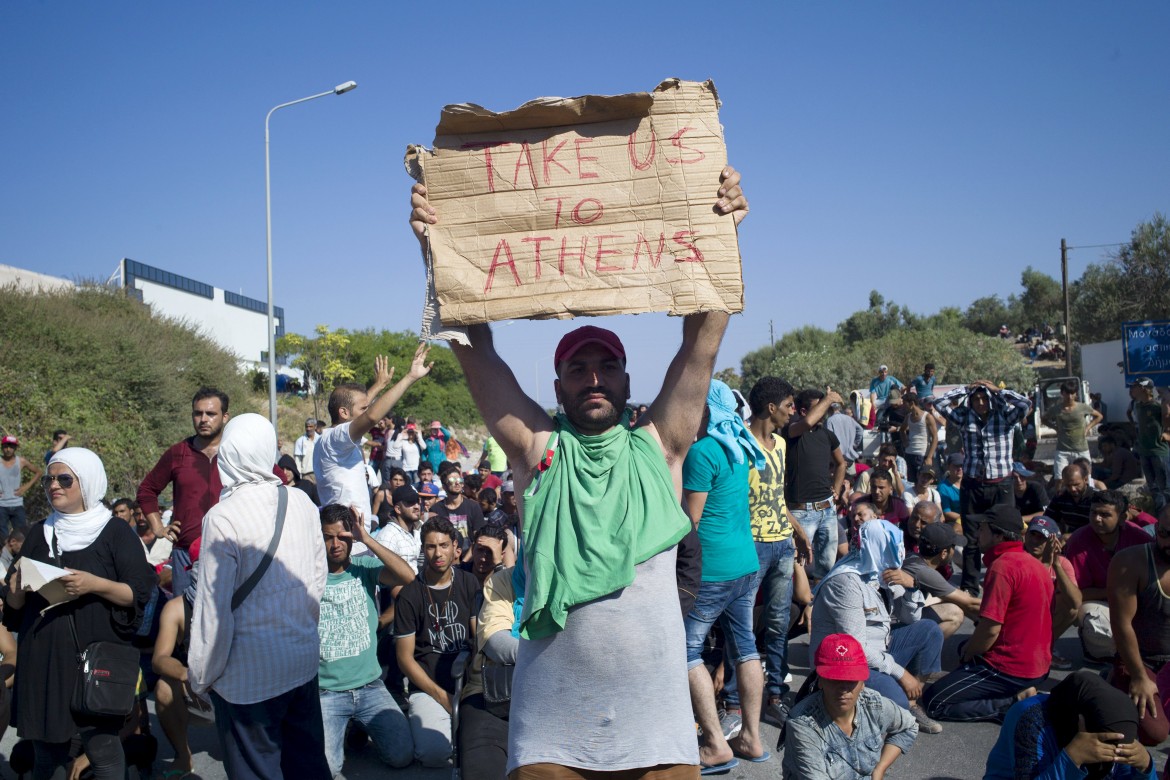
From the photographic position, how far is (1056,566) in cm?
621

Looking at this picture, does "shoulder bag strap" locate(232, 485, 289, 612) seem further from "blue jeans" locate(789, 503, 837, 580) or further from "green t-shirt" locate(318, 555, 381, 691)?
"blue jeans" locate(789, 503, 837, 580)

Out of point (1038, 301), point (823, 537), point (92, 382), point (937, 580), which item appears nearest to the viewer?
point (937, 580)

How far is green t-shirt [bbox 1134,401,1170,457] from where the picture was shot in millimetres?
11070

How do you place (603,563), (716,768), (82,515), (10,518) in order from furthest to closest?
(10,518)
(716,768)
(82,515)
(603,563)

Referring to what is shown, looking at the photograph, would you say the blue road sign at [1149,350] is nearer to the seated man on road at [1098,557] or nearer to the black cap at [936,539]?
the seated man on road at [1098,557]

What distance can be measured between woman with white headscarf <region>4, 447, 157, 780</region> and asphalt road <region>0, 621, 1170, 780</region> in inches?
46.2

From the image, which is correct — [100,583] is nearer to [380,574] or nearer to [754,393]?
[380,574]

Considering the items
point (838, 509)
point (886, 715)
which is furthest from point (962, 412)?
point (886, 715)

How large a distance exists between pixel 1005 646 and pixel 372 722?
13.2ft

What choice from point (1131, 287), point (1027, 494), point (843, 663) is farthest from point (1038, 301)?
point (843, 663)

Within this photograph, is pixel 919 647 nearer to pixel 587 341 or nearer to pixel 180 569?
pixel 587 341

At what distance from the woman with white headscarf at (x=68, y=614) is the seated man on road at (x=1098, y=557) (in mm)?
6411

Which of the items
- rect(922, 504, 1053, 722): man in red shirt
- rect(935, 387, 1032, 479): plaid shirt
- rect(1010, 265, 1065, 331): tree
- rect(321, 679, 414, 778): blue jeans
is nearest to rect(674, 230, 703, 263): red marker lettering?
rect(321, 679, 414, 778): blue jeans

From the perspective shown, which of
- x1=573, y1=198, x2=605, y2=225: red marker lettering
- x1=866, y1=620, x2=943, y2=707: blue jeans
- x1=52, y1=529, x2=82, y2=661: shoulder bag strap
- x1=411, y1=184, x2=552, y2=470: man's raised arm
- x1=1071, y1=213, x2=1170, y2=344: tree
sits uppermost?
x1=1071, y1=213, x2=1170, y2=344: tree
